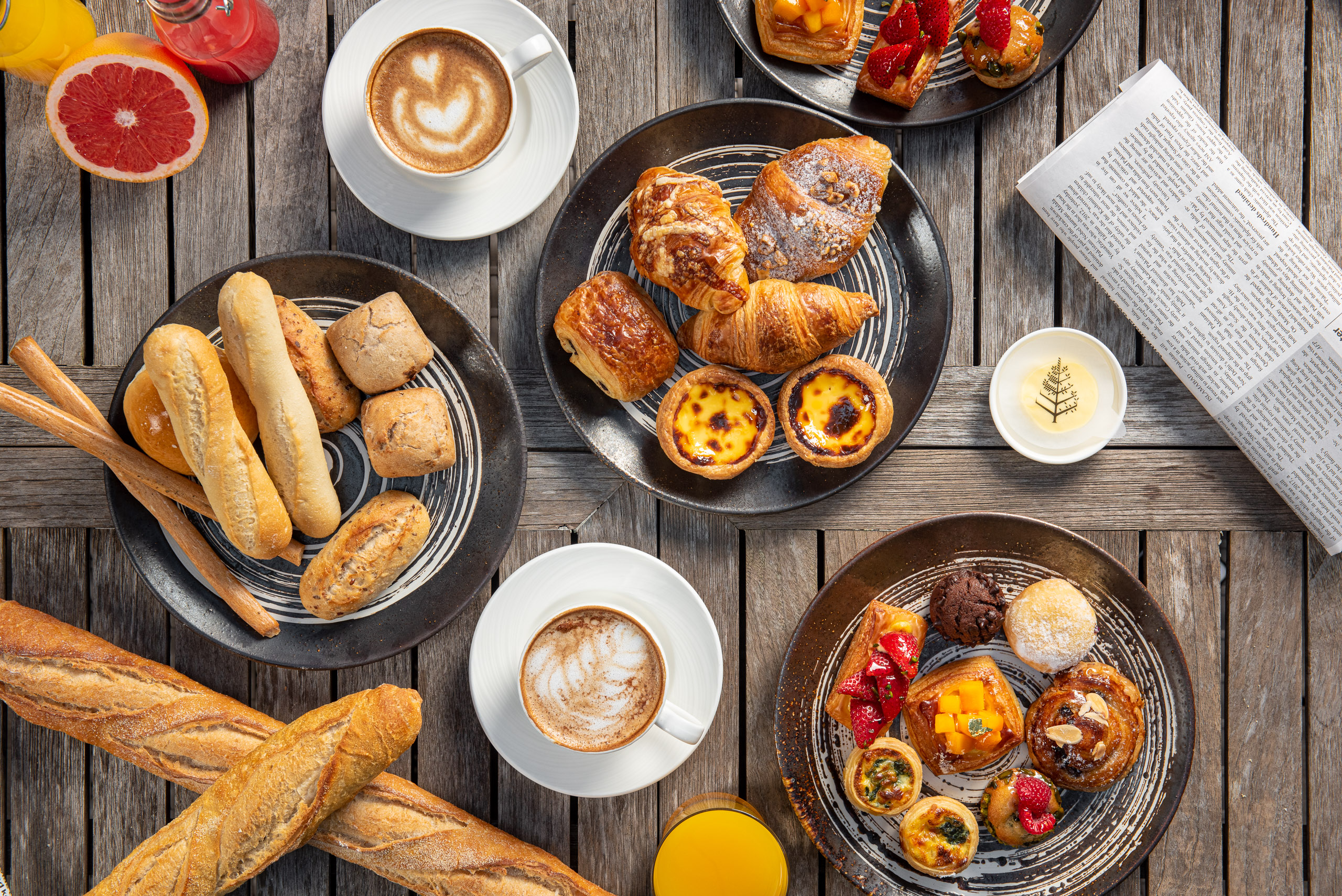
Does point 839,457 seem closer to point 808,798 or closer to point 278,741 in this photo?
point 808,798

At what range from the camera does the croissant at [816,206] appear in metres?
1.68

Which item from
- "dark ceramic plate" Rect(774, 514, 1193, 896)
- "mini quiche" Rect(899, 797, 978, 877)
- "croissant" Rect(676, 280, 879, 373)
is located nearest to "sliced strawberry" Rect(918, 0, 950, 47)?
"croissant" Rect(676, 280, 879, 373)

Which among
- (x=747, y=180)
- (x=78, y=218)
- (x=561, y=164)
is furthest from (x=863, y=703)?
(x=78, y=218)

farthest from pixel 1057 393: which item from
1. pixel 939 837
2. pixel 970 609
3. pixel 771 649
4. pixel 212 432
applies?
pixel 212 432

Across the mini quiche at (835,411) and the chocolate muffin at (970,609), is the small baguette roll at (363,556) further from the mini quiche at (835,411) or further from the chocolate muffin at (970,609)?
the chocolate muffin at (970,609)

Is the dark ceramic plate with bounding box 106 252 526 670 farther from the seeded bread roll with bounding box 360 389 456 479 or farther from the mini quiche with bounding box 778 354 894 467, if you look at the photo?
the mini quiche with bounding box 778 354 894 467

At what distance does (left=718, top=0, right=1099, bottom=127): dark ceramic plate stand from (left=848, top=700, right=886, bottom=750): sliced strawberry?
1.26 metres

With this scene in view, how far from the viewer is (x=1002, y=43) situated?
1734 mm

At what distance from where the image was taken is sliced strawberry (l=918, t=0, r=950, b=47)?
1.76 m

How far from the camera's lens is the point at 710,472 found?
1.71 meters

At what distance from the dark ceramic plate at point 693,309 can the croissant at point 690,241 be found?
132 millimetres

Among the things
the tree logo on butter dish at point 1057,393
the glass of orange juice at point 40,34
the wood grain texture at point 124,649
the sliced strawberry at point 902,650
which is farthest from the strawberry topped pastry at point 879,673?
the glass of orange juice at point 40,34

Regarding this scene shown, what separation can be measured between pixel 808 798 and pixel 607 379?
1022 millimetres

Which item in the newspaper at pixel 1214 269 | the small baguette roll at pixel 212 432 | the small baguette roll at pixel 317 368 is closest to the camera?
the small baguette roll at pixel 212 432
